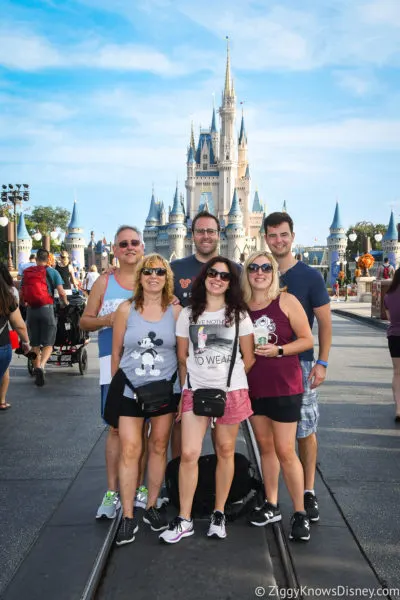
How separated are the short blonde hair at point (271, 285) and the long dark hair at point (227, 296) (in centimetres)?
7

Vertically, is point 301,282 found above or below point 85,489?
above

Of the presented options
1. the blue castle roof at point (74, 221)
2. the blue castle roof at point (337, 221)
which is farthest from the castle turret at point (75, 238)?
the blue castle roof at point (337, 221)

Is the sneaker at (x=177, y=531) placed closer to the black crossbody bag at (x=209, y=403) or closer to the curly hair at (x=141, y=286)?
the black crossbody bag at (x=209, y=403)

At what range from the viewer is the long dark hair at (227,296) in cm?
Result: 341

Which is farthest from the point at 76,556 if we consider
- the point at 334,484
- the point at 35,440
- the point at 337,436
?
the point at 337,436

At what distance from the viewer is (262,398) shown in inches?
140

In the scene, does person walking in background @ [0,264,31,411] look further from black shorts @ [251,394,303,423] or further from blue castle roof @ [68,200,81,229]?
blue castle roof @ [68,200,81,229]

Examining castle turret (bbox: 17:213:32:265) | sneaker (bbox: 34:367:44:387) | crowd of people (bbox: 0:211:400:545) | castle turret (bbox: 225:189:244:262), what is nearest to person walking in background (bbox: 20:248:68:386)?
sneaker (bbox: 34:367:44:387)

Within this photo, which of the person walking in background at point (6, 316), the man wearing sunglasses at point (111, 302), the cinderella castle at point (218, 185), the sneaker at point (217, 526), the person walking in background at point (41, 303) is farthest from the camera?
the cinderella castle at point (218, 185)

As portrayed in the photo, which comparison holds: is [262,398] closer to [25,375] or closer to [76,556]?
[76,556]

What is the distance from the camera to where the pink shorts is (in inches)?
134

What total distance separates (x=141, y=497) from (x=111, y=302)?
1.30 m

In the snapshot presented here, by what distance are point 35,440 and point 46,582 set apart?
269 cm

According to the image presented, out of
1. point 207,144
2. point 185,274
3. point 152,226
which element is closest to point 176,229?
point 152,226
